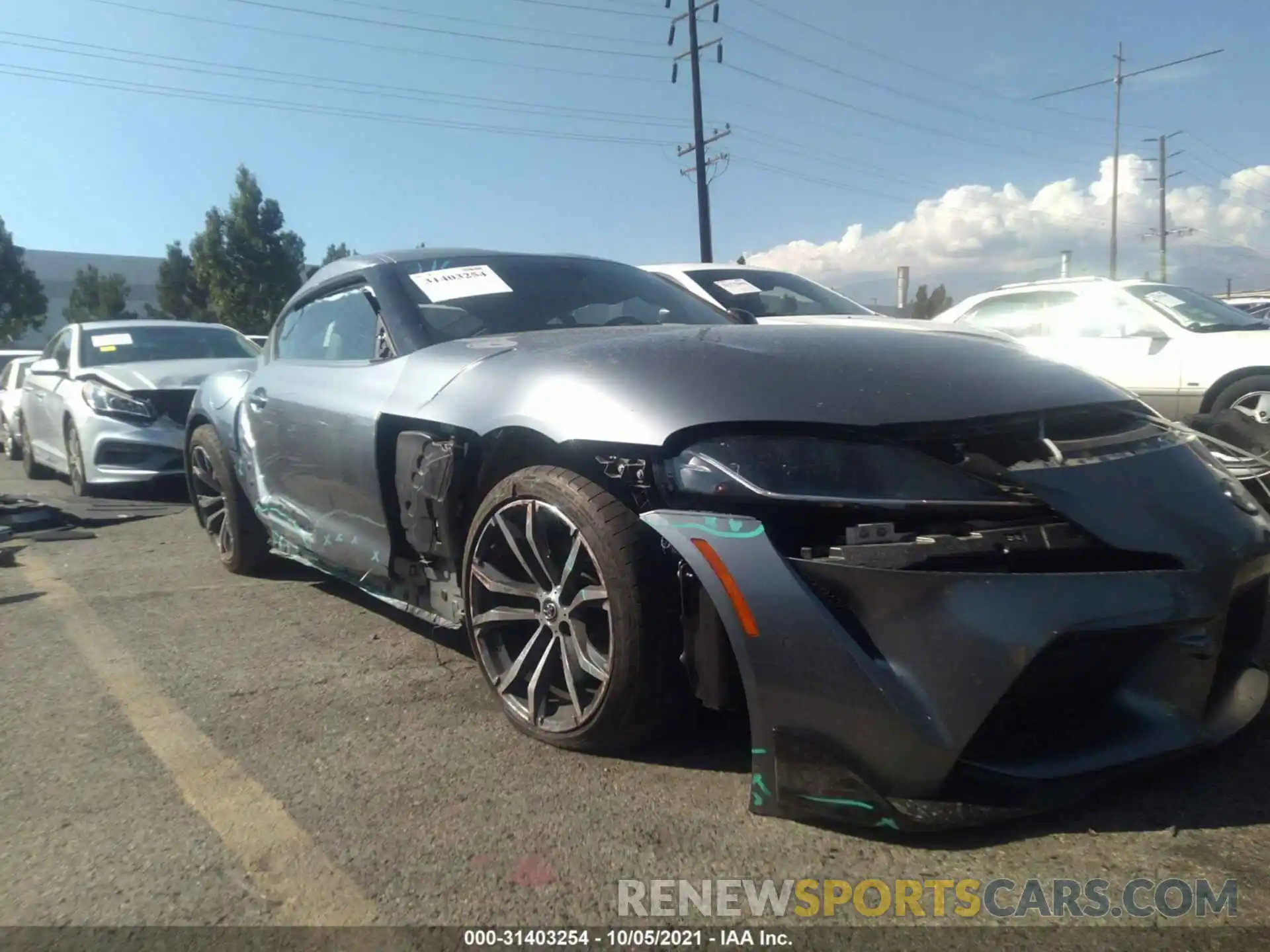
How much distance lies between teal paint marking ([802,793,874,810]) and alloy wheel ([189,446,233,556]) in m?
3.64

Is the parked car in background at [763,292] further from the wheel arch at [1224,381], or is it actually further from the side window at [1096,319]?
the wheel arch at [1224,381]

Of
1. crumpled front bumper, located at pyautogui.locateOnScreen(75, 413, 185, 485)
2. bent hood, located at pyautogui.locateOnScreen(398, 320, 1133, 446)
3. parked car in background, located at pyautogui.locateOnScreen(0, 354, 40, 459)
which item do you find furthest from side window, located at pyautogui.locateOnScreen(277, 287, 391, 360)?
parked car in background, located at pyautogui.locateOnScreen(0, 354, 40, 459)

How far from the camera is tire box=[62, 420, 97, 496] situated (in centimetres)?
767

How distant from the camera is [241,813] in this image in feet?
7.65

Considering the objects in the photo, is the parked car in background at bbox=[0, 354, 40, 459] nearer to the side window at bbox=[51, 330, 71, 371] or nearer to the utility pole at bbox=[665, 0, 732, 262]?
the side window at bbox=[51, 330, 71, 371]

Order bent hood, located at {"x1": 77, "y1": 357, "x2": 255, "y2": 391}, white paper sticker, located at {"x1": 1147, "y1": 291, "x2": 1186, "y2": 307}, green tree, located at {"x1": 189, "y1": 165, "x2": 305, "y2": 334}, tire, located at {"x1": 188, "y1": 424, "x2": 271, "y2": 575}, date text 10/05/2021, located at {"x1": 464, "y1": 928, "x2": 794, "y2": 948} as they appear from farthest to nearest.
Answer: green tree, located at {"x1": 189, "y1": 165, "x2": 305, "y2": 334}, white paper sticker, located at {"x1": 1147, "y1": 291, "x2": 1186, "y2": 307}, bent hood, located at {"x1": 77, "y1": 357, "x2": 255, "y2": 391}, tire, located at {"x1": 188, "y1": 424, "x2": 271, "y2": 575}, date text 10/05/2021, located at {"x1": 464, "y1": 928, "x2": 794, "y2": 948}

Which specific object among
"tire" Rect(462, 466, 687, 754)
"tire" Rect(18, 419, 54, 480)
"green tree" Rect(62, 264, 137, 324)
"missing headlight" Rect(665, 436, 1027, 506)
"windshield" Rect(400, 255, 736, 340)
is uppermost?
"green tree" Rect(62, 264, 137, 324)

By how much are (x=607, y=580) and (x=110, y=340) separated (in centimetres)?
771

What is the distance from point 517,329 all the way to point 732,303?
145 inches

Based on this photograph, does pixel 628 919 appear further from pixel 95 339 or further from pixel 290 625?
pixel 95 339

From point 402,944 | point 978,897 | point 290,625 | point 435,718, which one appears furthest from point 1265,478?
point 290,625

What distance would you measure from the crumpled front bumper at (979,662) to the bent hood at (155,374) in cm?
640

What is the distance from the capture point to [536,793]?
2.32 m

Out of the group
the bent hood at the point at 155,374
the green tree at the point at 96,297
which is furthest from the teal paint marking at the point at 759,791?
the green tree at the point at 96,297
